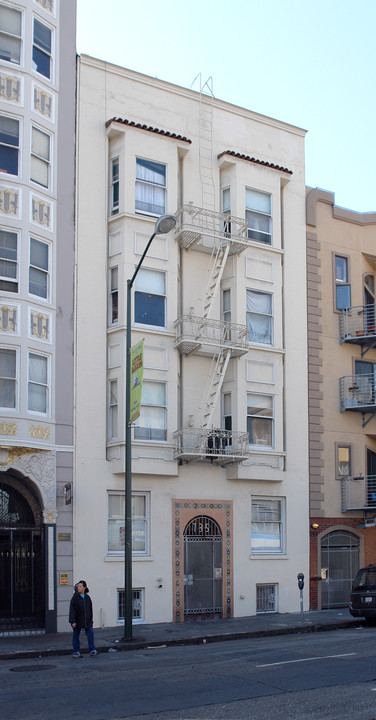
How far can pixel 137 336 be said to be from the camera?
24125 millimetres

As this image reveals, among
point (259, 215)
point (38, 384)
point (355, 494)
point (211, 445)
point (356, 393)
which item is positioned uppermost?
point (259, 215)

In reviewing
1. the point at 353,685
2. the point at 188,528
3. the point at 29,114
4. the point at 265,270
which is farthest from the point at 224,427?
the point at 353,685

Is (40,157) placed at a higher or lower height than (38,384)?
higher

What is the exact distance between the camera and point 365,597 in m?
22.3

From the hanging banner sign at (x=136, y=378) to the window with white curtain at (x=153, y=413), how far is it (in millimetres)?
4584

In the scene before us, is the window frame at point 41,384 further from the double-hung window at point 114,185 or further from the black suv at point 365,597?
the black suv at point 365,597

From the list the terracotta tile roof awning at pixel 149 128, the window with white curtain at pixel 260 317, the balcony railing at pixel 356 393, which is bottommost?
the balcony railing at pixel 356 393

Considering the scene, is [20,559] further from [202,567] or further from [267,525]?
[267,525]

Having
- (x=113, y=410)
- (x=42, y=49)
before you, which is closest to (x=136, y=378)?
(x=113, y=410)

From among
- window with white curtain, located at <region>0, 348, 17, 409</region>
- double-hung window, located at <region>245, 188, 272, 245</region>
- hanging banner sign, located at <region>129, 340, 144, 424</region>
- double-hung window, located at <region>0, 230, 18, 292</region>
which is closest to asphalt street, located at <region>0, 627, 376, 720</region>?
hanging banner sign, located at <region>129, 340, 144, 424</region>

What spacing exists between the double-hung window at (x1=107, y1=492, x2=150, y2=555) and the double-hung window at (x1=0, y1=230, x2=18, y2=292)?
6515mm

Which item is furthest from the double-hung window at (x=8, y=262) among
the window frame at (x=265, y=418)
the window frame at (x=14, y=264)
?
the window frame at (x=265, y=418)

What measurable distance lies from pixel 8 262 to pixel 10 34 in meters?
6.35

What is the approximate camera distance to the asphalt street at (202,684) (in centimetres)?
1106
